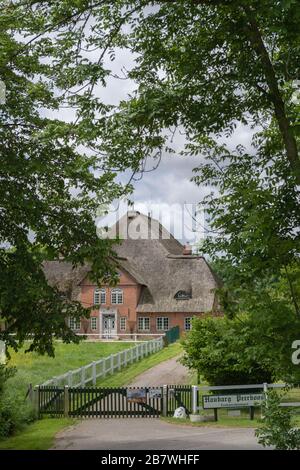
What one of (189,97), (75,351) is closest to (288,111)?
(189,97)

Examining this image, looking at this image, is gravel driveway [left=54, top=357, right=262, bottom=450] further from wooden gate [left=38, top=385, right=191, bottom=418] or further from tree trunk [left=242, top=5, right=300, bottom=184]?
tree trunk [left=242, top=5, right=300, bottom=184]

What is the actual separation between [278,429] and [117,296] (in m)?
52.8

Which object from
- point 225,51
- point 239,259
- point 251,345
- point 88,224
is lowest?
point 251,345

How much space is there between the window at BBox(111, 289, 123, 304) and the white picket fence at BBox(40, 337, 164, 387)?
13.5 m

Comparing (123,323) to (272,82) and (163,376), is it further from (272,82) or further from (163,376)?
(272,82)

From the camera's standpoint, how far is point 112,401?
2714 centimetres

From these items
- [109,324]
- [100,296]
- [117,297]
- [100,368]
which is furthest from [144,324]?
[100,368]

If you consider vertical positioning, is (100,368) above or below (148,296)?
below

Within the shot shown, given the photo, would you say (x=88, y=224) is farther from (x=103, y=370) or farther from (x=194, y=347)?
(x=103, y=370)

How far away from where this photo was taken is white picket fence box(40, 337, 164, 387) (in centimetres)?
2985

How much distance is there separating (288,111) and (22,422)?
1765 centimetres

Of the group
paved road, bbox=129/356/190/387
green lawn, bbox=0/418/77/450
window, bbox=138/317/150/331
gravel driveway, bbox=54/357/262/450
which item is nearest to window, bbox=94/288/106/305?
window, bbox=138/317/150/331

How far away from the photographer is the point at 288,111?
947 centimetres

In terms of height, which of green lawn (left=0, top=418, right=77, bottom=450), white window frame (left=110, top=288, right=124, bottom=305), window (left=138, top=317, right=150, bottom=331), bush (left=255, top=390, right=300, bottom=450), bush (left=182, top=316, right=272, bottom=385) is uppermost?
white window frame (left=110, top=288, right=124, bottom=305)
